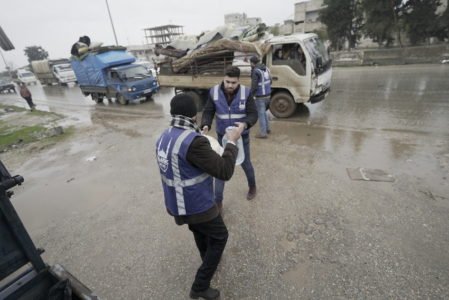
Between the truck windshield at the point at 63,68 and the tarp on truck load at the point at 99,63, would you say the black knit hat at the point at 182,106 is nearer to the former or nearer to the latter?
the tarp on truck load at the point at 99,63

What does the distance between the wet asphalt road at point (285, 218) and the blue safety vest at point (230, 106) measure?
49.9 inches

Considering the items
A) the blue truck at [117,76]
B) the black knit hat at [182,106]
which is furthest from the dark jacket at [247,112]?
the blue truck at [117,76]

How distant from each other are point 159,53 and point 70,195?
662 cm

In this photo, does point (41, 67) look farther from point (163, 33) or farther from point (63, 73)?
point (163, 33)

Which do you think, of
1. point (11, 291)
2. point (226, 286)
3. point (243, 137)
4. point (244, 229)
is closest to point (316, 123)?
point (243, 137)

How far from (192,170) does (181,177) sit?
99 mm

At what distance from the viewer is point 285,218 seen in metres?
3.18

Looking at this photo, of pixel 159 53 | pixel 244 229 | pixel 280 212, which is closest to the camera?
pixel 244 229

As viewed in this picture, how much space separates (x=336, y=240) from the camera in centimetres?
275

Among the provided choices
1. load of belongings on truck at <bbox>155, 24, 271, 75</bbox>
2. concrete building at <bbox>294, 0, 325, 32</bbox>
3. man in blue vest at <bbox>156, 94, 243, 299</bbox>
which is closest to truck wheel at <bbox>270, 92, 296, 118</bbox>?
load of belongings on truck at <bbox>155, 24, 271, 75</bbox>

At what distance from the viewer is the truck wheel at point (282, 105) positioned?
22.7 feet

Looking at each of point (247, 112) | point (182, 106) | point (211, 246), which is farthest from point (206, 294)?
point (247, 112)

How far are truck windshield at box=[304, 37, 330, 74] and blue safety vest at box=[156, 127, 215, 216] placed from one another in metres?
A: 5.70

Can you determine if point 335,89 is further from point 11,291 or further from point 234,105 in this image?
point 11,291
